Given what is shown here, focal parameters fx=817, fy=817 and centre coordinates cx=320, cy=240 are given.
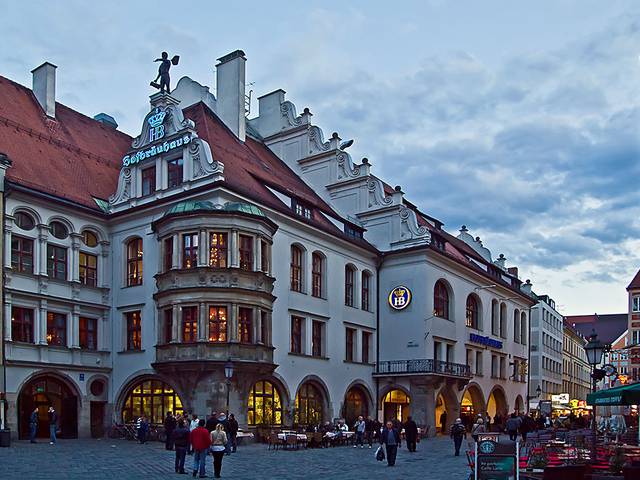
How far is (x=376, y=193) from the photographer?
4775 cm

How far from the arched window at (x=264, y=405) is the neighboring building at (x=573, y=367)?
2669 inches

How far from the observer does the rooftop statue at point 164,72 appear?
44.4 m

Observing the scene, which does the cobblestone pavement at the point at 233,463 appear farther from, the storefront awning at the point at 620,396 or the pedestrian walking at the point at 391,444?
the storefront awning at the point at 620,396

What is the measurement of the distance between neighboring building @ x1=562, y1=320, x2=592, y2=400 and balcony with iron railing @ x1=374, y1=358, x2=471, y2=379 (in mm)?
57195

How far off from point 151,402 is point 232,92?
18.0m

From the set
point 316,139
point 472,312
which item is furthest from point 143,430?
point 472,312

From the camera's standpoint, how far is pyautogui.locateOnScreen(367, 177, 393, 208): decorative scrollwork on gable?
47375 mm

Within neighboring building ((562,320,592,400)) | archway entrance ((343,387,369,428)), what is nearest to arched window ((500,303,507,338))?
archway entrance ((343,387,369,428))

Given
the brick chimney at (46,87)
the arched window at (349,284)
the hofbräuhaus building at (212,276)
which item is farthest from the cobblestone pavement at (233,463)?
the brick chimney at (46,87)

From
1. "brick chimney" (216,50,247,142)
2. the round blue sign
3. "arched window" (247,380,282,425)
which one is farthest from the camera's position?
"brick chimney" (216,50,247,142)

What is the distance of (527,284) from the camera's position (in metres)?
67.9

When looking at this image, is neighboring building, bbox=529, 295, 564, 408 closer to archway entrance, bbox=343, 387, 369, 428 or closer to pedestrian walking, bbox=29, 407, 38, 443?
archway entrance, bbox=343, 387, 369, 428

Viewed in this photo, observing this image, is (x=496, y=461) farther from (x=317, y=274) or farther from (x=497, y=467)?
(x=317, y=274)

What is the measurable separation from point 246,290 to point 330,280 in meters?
8.30
